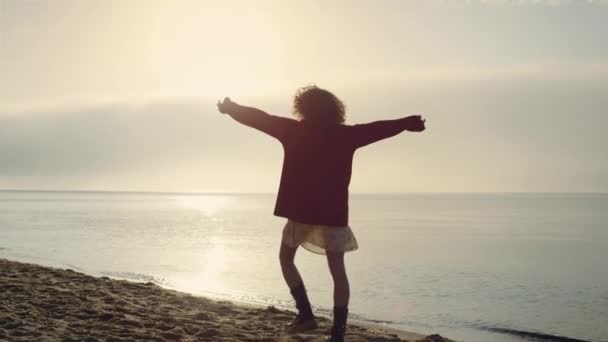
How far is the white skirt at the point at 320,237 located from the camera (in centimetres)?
575

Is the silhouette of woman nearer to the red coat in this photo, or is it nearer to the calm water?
the red coat

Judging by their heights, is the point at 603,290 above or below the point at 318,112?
below

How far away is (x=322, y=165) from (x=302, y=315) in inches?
75.8

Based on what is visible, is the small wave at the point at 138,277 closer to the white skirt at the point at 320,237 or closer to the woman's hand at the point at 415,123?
the white skirt at the point at 320,237

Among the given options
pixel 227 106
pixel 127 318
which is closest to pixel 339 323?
pixel 227 106

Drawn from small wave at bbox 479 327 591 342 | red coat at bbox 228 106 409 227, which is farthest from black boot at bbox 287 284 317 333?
small wave at bbox 479 327 591 342

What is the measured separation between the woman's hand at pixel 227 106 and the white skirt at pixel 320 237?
1315mm

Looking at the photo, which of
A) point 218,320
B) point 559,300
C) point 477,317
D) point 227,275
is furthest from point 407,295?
point 218,320

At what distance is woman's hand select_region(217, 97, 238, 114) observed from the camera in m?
5.93

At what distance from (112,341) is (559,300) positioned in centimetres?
1211

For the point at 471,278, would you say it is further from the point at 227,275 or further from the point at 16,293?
the point at 16,293

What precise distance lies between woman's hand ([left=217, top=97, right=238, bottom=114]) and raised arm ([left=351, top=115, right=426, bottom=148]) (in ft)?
4.08

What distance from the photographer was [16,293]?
8.24 m

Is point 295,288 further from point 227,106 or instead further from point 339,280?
point 227,106
